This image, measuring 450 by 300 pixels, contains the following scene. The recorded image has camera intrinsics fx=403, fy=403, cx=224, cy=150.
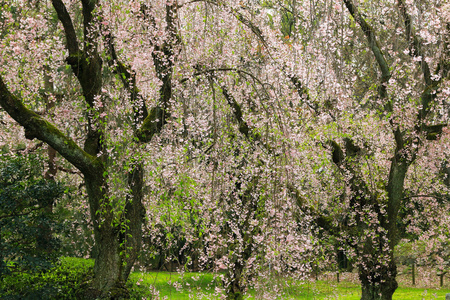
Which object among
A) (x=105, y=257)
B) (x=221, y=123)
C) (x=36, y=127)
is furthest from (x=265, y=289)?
A: (x=36, y=127)

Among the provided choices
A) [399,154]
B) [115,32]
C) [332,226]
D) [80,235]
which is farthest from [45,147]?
[399,154]

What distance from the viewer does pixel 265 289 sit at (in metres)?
3.91

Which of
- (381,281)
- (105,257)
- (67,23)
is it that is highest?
(67,23)

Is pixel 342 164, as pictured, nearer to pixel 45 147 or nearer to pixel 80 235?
pixel 45 147

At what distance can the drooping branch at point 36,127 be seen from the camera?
474cm

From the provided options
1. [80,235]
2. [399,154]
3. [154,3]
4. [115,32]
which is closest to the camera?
[154,3]

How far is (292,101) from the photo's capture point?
6.53 m

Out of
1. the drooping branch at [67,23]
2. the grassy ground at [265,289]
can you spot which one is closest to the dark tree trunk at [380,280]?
the grassy ground at [265,289]

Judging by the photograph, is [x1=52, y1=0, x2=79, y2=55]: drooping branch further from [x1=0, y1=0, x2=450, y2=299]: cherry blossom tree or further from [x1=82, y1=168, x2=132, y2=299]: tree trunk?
[x1=82, y1=168, x2=132, y2=299]: tree trunk

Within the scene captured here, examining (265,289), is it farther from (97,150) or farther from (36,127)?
(36,127)

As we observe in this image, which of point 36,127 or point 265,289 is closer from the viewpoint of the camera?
point 265,289

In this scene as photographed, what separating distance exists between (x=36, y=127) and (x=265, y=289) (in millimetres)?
3252

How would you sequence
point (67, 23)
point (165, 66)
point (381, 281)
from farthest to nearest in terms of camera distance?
point (381, 281)
point (67, 23)
point (165, 66)

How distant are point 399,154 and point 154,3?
433cm
